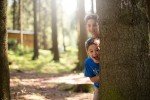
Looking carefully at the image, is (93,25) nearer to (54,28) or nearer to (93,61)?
(93,61)

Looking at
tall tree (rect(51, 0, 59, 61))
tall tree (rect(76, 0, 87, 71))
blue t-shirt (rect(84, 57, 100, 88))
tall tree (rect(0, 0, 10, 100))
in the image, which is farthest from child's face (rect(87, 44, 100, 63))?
tall tree (rect(51, 0, 59, 61))

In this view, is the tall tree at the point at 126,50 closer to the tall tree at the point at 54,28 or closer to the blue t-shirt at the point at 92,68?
the blue t-shirt at the point at 92,68

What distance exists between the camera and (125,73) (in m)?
3.94

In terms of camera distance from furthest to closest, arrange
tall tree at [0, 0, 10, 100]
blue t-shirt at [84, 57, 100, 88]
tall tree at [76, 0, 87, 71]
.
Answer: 1. tall tree at [76, 0, 87, 71]
2. tall tree at [0, 0, 10, 100]
3. blue t-shirt at [84, 57, 100, 88]

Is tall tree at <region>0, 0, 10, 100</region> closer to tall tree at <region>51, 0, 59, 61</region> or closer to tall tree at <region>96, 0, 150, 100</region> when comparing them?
tall tree at <region>96, 0, 150, 100</region>

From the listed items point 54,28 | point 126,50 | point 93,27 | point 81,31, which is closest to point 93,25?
point 93,27

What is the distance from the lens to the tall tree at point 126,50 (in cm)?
388

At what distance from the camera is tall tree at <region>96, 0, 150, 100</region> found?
3885 millimetres

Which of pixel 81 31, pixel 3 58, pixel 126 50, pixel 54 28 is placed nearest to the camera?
pixel 126 50

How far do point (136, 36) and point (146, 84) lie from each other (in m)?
0.57

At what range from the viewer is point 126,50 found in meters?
3.92

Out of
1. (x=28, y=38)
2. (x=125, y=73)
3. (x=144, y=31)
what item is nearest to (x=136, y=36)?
(x=144, y=31)

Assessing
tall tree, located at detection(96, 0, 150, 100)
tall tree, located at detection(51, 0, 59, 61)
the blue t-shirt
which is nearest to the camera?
tall tree, located at detection(96, 0, 150, 100)

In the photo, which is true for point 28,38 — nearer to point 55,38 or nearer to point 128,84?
point 55,38
